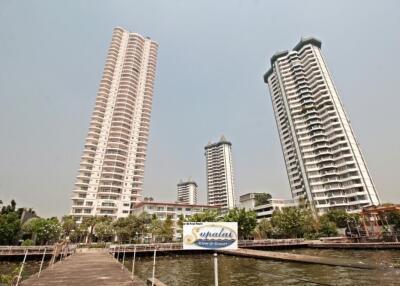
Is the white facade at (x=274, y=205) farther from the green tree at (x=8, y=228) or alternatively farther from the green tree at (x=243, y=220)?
the green tree at (x=8, y=228)

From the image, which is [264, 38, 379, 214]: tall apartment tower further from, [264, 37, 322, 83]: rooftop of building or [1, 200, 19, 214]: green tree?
[1, 200, 19, 214]: green tree

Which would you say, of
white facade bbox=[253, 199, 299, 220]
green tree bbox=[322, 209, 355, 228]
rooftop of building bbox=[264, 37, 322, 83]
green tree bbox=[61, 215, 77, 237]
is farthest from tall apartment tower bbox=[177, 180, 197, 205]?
green tree bbox=[322, 209, 355, 228]

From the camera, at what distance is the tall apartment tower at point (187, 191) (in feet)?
604

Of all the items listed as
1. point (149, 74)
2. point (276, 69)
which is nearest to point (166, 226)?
point (149, 74)

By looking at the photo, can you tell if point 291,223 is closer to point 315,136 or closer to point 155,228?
point 155,228

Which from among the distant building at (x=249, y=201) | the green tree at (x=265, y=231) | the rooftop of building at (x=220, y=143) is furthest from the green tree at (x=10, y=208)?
the rooftop of building at (x=220, y=143)

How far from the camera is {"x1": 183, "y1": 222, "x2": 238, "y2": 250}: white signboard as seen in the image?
6.10m

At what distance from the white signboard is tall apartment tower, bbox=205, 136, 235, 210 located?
446ft

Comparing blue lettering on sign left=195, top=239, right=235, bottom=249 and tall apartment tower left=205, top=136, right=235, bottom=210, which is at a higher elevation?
tall apartment tower left=205, top=136, right=235, bottom=210

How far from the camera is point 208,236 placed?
6180 mm

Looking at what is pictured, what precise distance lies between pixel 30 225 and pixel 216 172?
378 ft

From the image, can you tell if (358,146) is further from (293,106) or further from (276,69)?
(276,69)

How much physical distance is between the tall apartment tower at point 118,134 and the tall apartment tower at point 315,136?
55932 mm

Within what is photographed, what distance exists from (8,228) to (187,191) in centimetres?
15031
